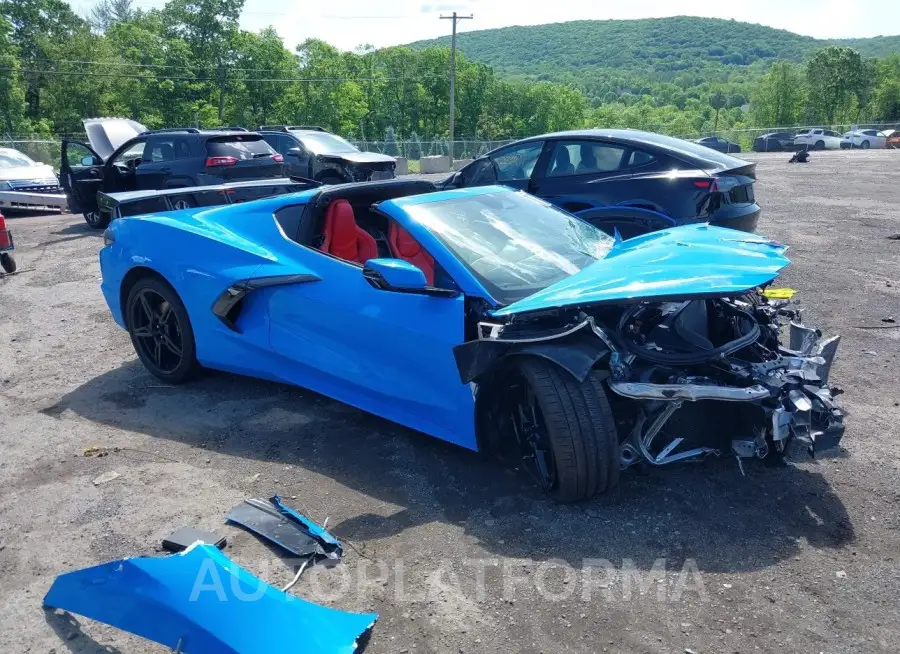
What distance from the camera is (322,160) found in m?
14.8

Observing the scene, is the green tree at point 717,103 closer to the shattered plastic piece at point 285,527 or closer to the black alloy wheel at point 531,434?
the black alloy wheel at point 531,434

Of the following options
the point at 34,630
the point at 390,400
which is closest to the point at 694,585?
the point at 390,400

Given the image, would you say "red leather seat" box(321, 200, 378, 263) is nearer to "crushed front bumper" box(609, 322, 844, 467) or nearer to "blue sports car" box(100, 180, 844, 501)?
"blue sports car" box(100, 180, 844, 501)

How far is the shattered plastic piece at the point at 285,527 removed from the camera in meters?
3.19

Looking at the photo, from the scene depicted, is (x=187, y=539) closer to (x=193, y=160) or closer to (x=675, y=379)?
(x=675, y=379)

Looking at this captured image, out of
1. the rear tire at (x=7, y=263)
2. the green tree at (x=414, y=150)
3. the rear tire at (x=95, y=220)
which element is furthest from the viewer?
the green tree at (x=414, y=150)

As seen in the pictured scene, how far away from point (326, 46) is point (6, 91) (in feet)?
126

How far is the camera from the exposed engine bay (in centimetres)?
324

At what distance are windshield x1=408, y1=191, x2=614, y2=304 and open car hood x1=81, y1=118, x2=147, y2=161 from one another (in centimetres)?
1130

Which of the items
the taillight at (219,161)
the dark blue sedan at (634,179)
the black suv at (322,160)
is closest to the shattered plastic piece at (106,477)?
the dark blue sedan at (634,179)

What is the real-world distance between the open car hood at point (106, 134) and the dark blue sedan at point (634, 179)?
928cm

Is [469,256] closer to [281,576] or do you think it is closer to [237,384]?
[281,576]

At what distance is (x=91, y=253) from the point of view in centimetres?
1076

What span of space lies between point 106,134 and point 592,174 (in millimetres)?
10844
